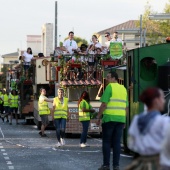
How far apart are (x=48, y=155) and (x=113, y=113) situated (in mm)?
4352

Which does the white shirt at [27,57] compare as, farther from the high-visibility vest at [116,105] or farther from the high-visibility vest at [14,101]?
the high-visibility vest at [116,105]

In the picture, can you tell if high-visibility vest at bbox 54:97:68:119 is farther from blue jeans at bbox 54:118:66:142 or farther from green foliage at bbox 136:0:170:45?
green foliage at bbox 136:0:170:45

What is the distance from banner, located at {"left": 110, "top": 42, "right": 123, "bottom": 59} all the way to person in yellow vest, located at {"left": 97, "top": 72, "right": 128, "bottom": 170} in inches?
438

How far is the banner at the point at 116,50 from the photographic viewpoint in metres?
26.2

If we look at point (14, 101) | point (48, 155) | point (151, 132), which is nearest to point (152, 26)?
point (14, 101)

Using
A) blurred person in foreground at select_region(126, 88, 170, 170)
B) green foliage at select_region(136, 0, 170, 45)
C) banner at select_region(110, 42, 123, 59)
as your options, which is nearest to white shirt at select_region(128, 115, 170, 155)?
blurred person in foreground at select_region(126, 88, 170, 170)

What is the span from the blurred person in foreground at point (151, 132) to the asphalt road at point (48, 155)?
7341 millimetres

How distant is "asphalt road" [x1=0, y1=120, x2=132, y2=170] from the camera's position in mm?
16266

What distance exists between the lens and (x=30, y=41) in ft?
364

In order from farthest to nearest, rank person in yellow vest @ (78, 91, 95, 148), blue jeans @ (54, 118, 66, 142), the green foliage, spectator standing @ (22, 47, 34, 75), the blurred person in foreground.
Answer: the green foliage
spectator standing @ (22, 47, 34, 75)
blue jeans @ (54, 118, 66, 142)
person in yellow vest @ (78, 91, 95, 148)
the blurred person in foreground

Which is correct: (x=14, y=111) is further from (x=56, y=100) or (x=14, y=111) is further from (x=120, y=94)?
(x=120, y=94)

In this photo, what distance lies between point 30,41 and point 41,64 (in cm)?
7847

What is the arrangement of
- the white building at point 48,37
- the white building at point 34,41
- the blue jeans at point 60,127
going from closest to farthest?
the blue jeans at point 60,127 → the white building at point 48,37 → the white building at point 34,41

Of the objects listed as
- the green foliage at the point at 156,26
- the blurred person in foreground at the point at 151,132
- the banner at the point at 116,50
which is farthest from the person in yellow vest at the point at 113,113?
the green foliage at the point at 156,26
